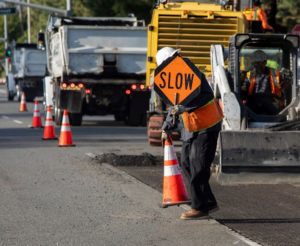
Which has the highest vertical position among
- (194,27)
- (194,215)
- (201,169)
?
(194,27)

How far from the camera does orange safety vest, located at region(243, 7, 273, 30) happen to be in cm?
1955

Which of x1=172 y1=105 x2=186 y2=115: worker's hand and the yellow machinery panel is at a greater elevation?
the yellow machinery panel

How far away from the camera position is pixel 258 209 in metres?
11.2

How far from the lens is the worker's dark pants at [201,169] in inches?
408

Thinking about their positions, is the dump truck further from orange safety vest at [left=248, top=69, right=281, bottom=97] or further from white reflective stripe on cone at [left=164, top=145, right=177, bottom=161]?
white reflective stripe on cone at [left=164, top=145, right=177, bottom=161]

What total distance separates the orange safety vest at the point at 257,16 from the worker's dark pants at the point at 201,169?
30.5 feet

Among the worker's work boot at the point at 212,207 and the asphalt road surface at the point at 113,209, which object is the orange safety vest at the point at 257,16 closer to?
the asphalt road surface at the point at 113,209

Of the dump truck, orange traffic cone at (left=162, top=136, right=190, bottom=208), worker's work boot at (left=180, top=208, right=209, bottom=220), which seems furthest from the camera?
the dump truck

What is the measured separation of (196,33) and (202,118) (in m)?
10.1

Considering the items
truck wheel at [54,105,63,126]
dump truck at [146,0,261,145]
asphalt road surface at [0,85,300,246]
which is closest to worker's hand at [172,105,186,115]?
asphalt road surface at [0,85,300,246]

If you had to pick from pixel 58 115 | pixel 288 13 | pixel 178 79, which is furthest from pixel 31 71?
pixel 178 79

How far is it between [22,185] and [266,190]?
3.38m

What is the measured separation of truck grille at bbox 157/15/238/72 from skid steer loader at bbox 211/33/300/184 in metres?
3.68

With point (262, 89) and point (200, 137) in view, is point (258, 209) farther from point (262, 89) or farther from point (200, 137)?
point (262, 89)
